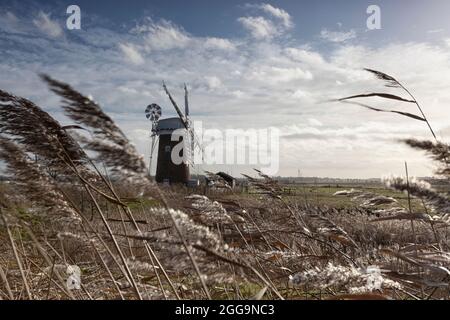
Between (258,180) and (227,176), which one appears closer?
(258,180)

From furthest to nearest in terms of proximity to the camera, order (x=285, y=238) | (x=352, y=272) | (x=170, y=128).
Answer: (x=170, y=128) → (x=285, y=238) → (x=352, y=272)

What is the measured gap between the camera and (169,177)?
41125 millimetres

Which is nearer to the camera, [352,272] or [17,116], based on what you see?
[352,272]

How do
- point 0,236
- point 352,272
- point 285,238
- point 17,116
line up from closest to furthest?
1. point 352,272
2. point 17,116
3. point 0,236
4. point 285,238

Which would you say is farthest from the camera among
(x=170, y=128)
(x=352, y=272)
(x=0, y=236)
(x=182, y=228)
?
(x=170, y=128)
